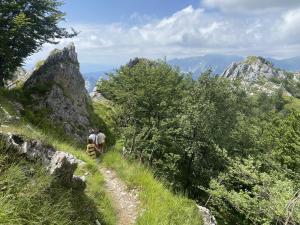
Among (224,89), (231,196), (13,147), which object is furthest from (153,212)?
(224,89)

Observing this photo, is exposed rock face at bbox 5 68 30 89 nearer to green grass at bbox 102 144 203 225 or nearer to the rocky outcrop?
green grass at bbox 102 144 203 225

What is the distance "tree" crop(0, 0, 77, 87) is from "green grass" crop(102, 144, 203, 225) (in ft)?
64.6

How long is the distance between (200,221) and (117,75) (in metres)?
47.7

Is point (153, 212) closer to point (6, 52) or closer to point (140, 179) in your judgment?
point (140, 179)

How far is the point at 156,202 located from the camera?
15289mm

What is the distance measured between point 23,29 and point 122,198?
77.7ft

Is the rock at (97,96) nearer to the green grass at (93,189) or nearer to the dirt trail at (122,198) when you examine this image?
the dirt trail at (122,198)

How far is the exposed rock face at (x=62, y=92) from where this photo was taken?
36375 mm

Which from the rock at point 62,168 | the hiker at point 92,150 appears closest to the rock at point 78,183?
the rock at point 62,168

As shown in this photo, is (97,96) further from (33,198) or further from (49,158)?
(33,198)

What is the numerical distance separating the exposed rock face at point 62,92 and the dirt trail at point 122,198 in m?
17.6

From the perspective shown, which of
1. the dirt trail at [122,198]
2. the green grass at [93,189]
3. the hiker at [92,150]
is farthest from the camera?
the hiker at [92,150]

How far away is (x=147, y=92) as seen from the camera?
128 ft

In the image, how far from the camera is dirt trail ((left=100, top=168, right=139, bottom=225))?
47.0 feet
